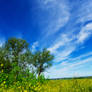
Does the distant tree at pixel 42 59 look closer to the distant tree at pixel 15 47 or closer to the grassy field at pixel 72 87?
the distant tree at pixel 15 47

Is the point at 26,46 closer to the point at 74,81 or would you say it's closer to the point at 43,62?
the point at 43,62

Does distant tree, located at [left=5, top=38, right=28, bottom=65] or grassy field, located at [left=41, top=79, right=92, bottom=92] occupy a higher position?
distant tree, located at [left=5, top=38, right=28, bottom=65]

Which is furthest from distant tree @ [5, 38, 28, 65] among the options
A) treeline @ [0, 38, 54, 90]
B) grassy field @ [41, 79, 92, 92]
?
grassy field @ [41, 79, 92, 92]

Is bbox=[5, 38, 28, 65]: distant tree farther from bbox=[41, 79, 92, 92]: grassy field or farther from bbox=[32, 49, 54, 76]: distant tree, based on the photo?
bbox=[41, 79, 92, 92]: grassy field

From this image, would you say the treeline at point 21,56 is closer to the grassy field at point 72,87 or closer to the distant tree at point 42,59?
the distant tree at point 42,59

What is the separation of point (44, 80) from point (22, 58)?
100 ft

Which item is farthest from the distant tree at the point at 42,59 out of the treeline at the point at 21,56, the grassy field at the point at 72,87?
the grassy field at the point at 72,87

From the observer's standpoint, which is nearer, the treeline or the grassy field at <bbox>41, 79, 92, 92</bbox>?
the grassy field at <bbox>41, 79, 92, 92</bbox>

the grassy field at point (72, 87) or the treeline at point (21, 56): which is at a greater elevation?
the treeline at point (21, 56)

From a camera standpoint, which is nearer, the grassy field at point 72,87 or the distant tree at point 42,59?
the grassy field at point 72,87

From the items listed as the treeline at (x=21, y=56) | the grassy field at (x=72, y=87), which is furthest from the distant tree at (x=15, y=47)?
the grassy field at (x=72, y=87)

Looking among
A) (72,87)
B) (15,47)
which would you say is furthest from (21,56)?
(72,87)

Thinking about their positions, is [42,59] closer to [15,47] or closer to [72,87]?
[15,47]

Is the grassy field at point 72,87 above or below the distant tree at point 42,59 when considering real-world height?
below
